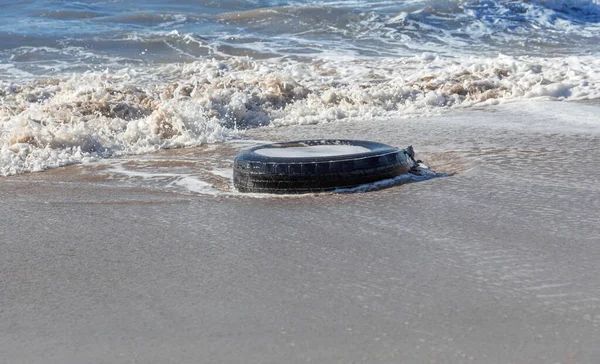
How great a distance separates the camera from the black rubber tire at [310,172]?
4.64 metres

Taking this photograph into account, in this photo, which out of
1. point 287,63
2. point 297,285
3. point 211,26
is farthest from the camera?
point 211,26

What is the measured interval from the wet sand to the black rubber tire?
0.35ft

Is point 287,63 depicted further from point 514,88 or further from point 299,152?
point 299,152

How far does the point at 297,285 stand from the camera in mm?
3168

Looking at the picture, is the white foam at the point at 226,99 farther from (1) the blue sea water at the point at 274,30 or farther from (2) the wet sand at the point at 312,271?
(1) the blue sea water at the point at 274,30

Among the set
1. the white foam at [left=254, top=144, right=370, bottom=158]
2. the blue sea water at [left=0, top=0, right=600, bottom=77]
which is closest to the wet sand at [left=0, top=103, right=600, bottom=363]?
the white foam at [left=254, top=144, right=370, bottom=158]

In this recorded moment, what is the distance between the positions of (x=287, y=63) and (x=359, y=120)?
503cm

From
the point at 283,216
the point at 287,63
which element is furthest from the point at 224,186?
the point at 287,63

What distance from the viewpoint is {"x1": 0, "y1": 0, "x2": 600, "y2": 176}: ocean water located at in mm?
7160

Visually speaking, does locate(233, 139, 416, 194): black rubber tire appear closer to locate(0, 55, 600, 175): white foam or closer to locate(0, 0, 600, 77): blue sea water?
locate(0, 55, 600, 175): white foam

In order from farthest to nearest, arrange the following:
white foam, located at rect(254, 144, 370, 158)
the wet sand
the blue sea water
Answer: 1. the blue sea water
2. white foam, located at rect(254, 144, 370, 158)
3. the wet sand

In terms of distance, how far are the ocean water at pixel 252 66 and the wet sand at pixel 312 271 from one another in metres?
1.86

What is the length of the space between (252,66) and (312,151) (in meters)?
7.41

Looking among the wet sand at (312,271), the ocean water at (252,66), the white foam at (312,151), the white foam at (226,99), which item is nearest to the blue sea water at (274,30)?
the ocean water at (252,66)
